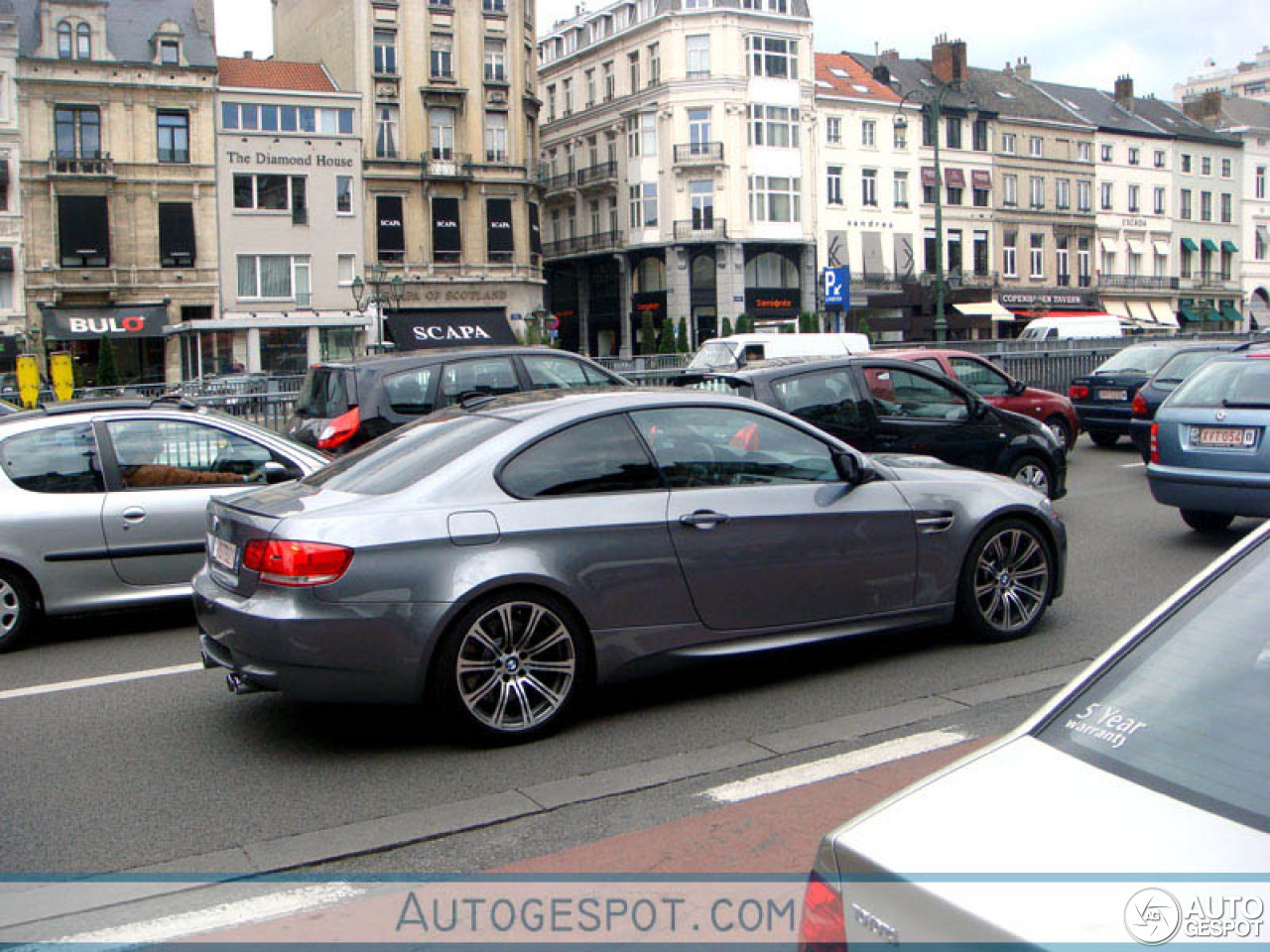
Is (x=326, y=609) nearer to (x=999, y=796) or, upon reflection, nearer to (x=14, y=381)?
(x=999, y=796)

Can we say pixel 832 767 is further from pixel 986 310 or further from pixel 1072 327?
pixel 986 310

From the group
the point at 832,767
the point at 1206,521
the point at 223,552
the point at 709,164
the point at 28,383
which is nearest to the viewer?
the point at 832,767

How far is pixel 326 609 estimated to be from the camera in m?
5.43

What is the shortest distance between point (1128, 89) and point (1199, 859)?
86676 millimetres

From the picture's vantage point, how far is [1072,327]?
39.2 m

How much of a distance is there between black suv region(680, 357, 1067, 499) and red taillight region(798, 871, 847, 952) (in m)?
8.91

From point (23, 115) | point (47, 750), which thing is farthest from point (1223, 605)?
point (23, 115)

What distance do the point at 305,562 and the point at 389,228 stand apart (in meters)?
50.5

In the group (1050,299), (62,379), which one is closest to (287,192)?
(62,379)

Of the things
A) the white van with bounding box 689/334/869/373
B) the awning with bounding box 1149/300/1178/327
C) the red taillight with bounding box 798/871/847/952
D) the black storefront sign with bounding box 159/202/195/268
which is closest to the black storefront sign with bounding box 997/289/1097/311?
the awning with bounding box 1149/300/1178/327

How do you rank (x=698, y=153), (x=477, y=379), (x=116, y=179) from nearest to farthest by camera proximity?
(x=477, y=379)
(x=116, y=179)
(x=698, y=153)

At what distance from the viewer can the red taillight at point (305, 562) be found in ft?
17.9

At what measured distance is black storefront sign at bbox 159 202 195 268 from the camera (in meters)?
48.8

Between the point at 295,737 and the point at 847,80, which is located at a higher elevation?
the point at 847,80
